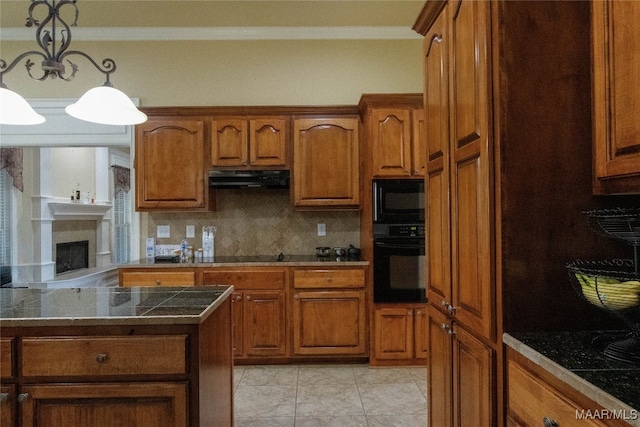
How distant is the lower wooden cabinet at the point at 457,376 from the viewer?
4.12 feet

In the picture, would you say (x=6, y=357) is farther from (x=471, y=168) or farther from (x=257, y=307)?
(x=257, y=307)

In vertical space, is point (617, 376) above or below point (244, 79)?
below

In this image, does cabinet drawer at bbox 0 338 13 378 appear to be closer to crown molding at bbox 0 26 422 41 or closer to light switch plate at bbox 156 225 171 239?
light switch plate at bbox 156 225 171 239

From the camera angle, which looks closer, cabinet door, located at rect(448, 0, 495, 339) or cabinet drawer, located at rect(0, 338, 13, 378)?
cabinet door, located at rect(448, 0, 495, 339)

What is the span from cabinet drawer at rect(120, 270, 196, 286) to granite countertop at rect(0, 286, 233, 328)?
4.28 ft

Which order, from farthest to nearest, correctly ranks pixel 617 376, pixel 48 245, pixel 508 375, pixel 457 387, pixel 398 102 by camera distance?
1. pixel 48 245
2. pixel 398 102
3. pixel 457 387
4. pixel 508 375
5. pixel 617 376

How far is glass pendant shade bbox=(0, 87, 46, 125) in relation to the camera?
168 centimetres

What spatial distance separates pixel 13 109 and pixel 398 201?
8.53ft

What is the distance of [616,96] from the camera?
3.64 feet

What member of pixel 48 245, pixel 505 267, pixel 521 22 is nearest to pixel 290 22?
pixel 521 22

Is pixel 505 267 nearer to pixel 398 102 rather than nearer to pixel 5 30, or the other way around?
pixel 398 102

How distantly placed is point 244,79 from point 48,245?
13.1 ft

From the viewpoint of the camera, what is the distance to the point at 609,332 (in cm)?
120

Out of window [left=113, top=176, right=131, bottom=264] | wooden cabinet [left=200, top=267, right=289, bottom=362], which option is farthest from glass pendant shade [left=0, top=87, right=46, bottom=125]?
window [left=113, top=176, right=131, bottom=264]
